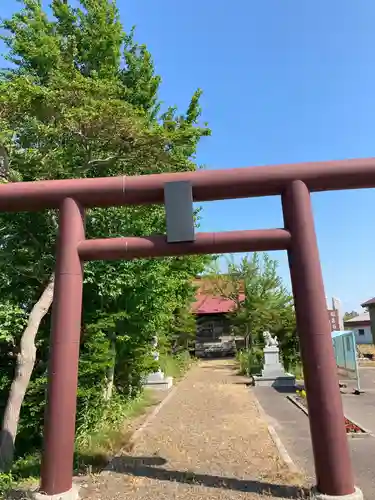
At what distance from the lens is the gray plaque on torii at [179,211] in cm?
545

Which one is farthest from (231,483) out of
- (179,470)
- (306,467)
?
(306,467)

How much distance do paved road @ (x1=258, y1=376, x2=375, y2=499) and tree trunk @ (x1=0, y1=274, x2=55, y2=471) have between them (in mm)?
5552

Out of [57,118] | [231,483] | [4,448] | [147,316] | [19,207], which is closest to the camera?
[231,483]

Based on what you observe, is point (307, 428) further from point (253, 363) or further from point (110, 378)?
point (253, 363)

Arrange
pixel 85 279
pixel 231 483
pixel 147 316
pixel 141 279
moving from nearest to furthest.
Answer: pixel 231 483 → pixel 85 279 → pixel 141 279 → pixel 147 316

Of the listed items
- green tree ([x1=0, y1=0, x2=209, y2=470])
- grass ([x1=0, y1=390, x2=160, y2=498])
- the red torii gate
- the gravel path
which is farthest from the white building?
the red torii gate

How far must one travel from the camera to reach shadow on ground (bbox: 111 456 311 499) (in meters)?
5.00

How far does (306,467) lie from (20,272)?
7560 mm

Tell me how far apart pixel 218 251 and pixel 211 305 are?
28.6 metres

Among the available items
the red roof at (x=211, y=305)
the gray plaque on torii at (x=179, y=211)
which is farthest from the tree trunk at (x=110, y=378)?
the red roof at (x=211, y=305)

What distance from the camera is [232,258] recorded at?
89.8ft

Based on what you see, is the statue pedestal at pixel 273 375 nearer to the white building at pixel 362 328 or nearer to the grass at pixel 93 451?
the grass at pixel 93 451

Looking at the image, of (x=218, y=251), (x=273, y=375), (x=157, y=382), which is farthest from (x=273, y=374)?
(x=218, y=251)

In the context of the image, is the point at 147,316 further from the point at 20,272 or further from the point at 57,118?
the point at 57,118
